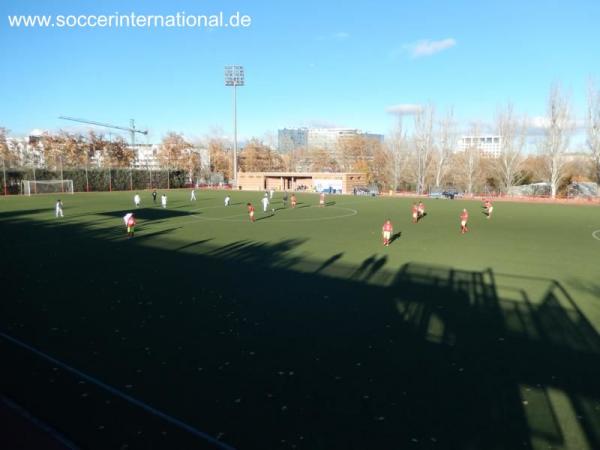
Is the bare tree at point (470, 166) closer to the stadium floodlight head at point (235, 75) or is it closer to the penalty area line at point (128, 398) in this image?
the stadium floodlight head at point (235, 75)

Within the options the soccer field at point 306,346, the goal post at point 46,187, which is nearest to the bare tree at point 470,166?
the soccer field at point 306,346

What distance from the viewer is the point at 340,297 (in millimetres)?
12438

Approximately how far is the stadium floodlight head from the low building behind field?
16.2m

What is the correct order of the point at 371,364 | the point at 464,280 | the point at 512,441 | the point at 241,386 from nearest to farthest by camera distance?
the point at 512,441 < the point at 241,386 < the point at 371,364 < the point at 464,280

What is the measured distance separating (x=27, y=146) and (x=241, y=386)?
110915 mm

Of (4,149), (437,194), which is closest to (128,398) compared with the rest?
(437,194)

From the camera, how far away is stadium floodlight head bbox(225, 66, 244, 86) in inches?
2911

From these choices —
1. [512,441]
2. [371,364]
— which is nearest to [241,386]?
[371,364]

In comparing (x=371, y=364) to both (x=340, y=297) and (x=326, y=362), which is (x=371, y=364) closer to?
(x=326, y=362)

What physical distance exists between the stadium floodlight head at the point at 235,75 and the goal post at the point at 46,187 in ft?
103

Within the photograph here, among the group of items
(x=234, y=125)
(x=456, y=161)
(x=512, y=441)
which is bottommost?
(x=512, y=441)

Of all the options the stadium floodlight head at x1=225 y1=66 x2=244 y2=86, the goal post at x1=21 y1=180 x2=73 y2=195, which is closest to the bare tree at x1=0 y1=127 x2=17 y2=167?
the goal post at x1=21 y1=180 x2=73 y2=195

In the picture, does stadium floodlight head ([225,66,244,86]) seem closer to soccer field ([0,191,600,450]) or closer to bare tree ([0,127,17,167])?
bare tree ([0,127,17,167])

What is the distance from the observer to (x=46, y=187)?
63094 millimetres
